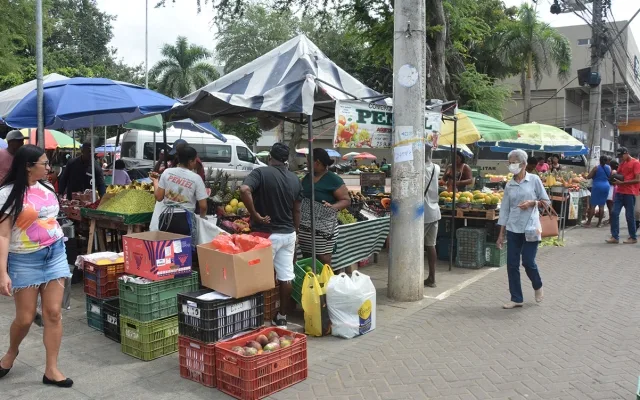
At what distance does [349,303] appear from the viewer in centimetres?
520

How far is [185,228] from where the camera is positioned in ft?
18.8

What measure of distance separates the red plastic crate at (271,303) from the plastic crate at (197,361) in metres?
1.28

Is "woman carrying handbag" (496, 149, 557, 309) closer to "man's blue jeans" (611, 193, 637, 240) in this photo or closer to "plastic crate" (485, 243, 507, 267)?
"plastic crate" (485, 243, 507, 267)

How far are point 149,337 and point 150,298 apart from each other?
0.35 metres

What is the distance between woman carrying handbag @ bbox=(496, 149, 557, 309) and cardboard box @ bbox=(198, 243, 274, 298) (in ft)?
10.1

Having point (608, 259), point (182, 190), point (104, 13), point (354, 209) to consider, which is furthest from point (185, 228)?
point (104, 13)

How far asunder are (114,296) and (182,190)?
4.19 ft

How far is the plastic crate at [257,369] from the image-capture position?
3.87 metres

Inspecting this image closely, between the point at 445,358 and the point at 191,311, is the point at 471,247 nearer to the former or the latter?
the point at 445,358

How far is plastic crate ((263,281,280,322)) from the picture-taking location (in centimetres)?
550

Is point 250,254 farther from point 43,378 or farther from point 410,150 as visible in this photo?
point 410,150

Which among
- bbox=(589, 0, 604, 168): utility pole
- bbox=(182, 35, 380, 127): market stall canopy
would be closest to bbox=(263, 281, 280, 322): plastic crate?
bbox=(182, 35, 380, 127): market stall canopy

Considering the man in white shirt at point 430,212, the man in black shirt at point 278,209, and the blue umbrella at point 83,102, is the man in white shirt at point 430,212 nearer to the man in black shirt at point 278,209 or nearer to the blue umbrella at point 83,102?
the man in black shirt at point 278,209

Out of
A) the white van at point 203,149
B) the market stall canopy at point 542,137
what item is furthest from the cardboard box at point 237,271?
the white van at point 203,149
